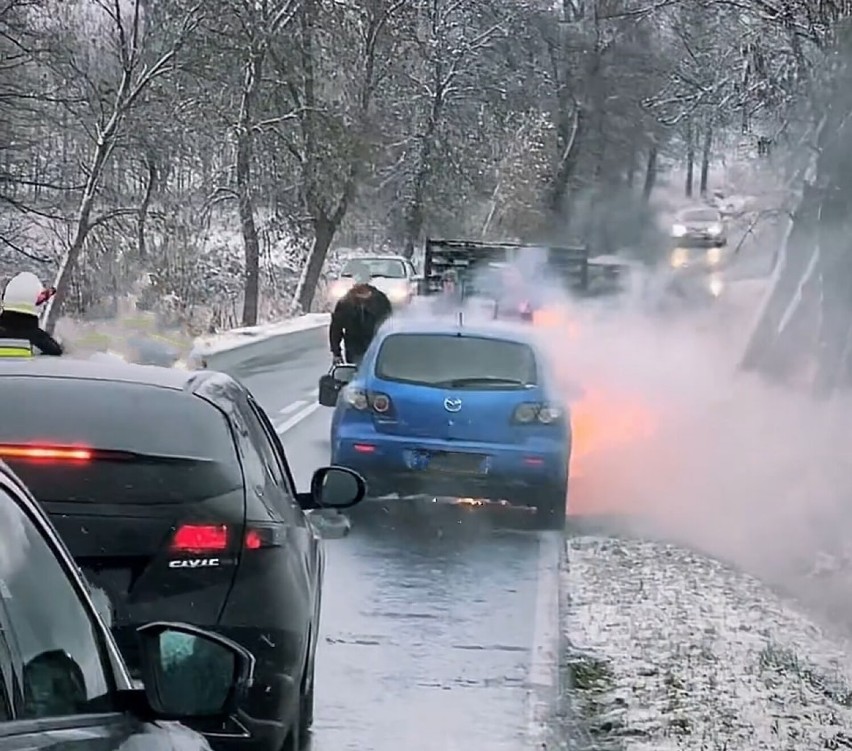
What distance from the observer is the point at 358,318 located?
19.5m

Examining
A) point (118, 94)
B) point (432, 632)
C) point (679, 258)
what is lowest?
point (679, 258)

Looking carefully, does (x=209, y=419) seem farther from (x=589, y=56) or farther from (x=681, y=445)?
(x=589, y=56)

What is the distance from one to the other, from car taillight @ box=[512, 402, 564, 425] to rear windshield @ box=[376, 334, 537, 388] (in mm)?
203

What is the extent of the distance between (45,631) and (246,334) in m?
31.9

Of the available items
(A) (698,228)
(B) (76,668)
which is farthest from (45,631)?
(A) (698,228)

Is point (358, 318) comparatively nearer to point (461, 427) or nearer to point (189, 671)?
point (461, 427)

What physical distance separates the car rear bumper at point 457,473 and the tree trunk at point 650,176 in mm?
57053

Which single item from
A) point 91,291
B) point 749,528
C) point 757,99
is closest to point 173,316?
point 91,291

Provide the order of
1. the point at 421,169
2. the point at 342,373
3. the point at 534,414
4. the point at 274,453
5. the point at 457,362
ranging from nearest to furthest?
the point at 274,453 < the point at 534,414 < the point at 457,362 < the point at 342,373 < the point at 421,169

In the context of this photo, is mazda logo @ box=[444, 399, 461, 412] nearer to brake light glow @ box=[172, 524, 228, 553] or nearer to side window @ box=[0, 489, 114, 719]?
brake light glow @ box=[172, 524, 228, 553]

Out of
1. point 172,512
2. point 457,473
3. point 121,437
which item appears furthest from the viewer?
point 457,473

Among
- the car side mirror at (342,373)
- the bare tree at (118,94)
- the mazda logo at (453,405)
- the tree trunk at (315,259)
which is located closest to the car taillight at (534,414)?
the mazda logo at (453,405)

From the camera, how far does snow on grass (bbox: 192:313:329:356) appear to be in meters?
29.7

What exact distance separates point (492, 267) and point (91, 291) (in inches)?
365
